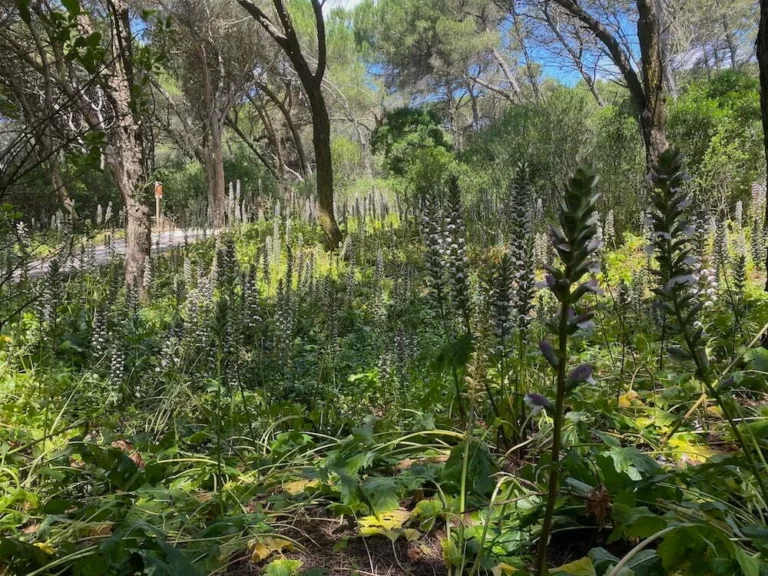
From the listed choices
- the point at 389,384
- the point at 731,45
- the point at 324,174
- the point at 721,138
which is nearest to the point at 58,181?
the point at 389,384

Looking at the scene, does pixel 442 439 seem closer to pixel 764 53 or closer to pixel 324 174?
pixel 764 53

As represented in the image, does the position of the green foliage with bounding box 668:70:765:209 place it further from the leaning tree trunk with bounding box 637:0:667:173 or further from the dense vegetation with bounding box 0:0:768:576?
the leaning tree trunk with bounding box 637:0:667:173

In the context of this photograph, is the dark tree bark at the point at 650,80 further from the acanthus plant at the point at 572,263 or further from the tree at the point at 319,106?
the acanthus plant at the point at 572,263

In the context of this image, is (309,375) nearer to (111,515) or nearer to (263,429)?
(263,429)

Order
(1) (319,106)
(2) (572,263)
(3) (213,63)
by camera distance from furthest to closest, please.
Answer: (3) (213,63) < (1) (319,106) < (2) (572,263)

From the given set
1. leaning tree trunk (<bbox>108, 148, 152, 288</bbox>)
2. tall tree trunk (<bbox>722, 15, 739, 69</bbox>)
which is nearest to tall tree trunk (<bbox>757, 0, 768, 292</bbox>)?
leaning tree trunk (<bbox>108, 148, 152, 288</bbox>)

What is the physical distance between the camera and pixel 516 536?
1.72 m

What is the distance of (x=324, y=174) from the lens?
9.80m

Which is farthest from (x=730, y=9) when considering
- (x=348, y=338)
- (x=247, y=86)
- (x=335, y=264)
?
(x=348, y=338)

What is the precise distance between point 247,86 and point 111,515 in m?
19.8

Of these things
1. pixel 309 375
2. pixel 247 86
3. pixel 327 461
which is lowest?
pixel 309 375

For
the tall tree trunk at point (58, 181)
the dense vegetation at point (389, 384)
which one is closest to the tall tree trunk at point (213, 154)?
the dense vegetation at point (389, 384)

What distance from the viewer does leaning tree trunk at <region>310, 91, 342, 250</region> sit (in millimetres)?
9719

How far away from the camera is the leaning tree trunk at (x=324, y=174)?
972 centimetres
